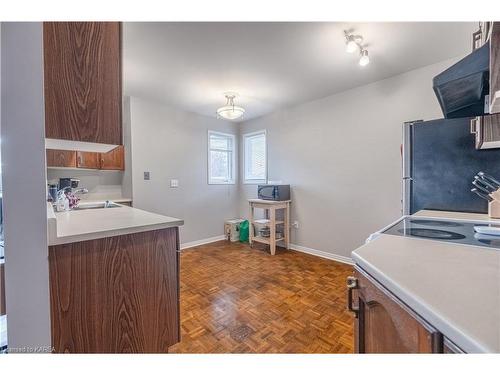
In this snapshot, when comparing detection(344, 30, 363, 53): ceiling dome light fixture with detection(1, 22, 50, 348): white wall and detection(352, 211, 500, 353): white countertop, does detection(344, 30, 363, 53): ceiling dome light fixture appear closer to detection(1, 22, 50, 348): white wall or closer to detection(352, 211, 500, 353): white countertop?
detection(352, 211, 500, 353): white countertop

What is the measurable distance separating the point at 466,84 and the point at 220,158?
3693 millimetres

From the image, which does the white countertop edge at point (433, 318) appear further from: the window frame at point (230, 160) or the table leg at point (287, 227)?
the window frame at point (230, 160)

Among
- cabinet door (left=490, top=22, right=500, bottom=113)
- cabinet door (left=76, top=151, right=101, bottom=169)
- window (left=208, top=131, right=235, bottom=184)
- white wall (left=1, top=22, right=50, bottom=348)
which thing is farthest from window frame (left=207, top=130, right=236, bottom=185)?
cabinet door (left=490, top=22, right=500, bottom=113)

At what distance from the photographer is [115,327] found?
111cm

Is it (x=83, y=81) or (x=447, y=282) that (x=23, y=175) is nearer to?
(x=83, y=81)

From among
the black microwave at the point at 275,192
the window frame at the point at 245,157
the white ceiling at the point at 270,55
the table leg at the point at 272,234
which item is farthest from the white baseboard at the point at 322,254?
the white ceiling at the point at 270,55

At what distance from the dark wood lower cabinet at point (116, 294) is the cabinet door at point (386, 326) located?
1.01m

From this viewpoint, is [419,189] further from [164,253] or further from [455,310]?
[164,253]

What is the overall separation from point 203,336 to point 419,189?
6.50 ft

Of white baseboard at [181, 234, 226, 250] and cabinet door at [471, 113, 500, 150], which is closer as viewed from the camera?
cabinet door at [471, 113, 500, 150]

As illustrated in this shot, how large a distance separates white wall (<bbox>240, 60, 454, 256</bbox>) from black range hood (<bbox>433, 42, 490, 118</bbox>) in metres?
1.35

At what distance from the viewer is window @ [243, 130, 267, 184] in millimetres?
4074
